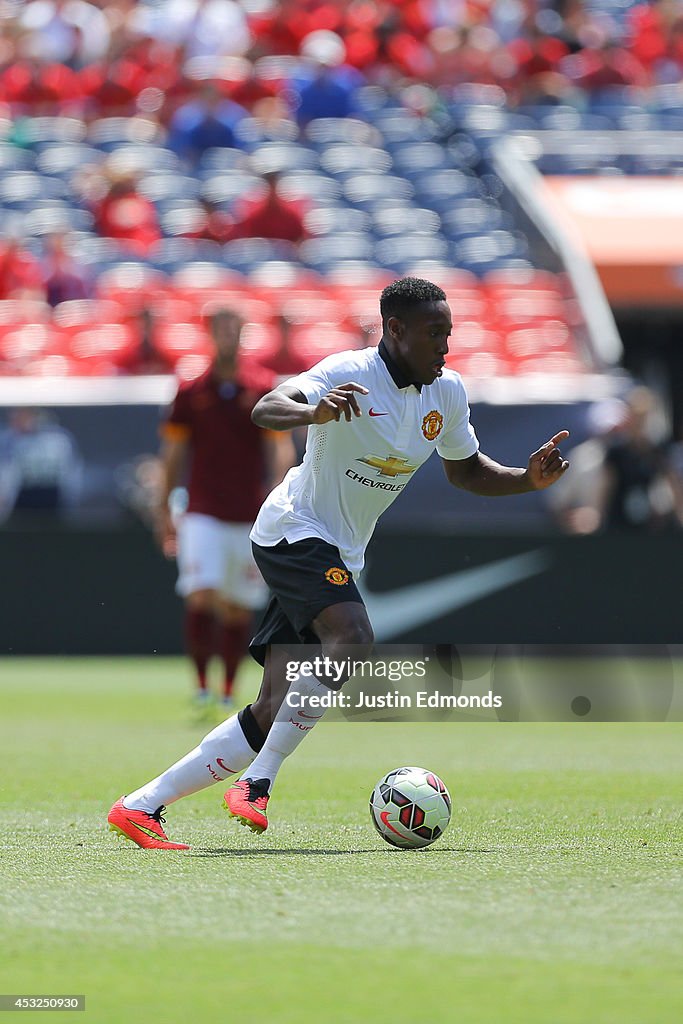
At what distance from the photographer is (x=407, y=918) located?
5031 millimetres

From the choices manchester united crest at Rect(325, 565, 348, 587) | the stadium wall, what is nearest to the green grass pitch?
manchester united crest at Rect(325, 565, 348, 587)

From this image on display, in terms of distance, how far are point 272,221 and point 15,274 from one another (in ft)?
9.81

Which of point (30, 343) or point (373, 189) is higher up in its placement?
point (373, 189)

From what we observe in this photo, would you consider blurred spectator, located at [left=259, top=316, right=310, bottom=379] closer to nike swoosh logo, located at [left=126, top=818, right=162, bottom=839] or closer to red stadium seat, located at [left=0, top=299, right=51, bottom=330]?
red stadium seat, located at [left=0, top=299, right=51, bottom=330]

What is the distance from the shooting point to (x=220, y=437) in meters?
11.7

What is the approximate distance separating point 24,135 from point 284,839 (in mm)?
16575

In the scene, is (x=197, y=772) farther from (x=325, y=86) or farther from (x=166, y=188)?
(x=325, y=86)

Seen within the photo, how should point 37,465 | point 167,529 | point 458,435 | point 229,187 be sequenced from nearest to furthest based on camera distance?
point 458,435 < point 167,529 < point 37,465 < point 229,187

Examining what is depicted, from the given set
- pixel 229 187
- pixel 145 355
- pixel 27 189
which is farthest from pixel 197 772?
pixel 27 189

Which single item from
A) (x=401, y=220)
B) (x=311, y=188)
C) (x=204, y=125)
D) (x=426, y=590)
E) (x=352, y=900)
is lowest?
(x=352, y=900)

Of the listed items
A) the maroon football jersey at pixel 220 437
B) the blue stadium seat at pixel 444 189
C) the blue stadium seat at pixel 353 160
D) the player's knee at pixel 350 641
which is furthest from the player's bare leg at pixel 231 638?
the blue stadium seat at pixel 353 160

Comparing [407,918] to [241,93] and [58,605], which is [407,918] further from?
[241,93]

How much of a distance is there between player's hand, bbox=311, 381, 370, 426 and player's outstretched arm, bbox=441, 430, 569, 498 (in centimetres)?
105

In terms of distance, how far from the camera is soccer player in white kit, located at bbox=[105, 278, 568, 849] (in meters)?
6.55
